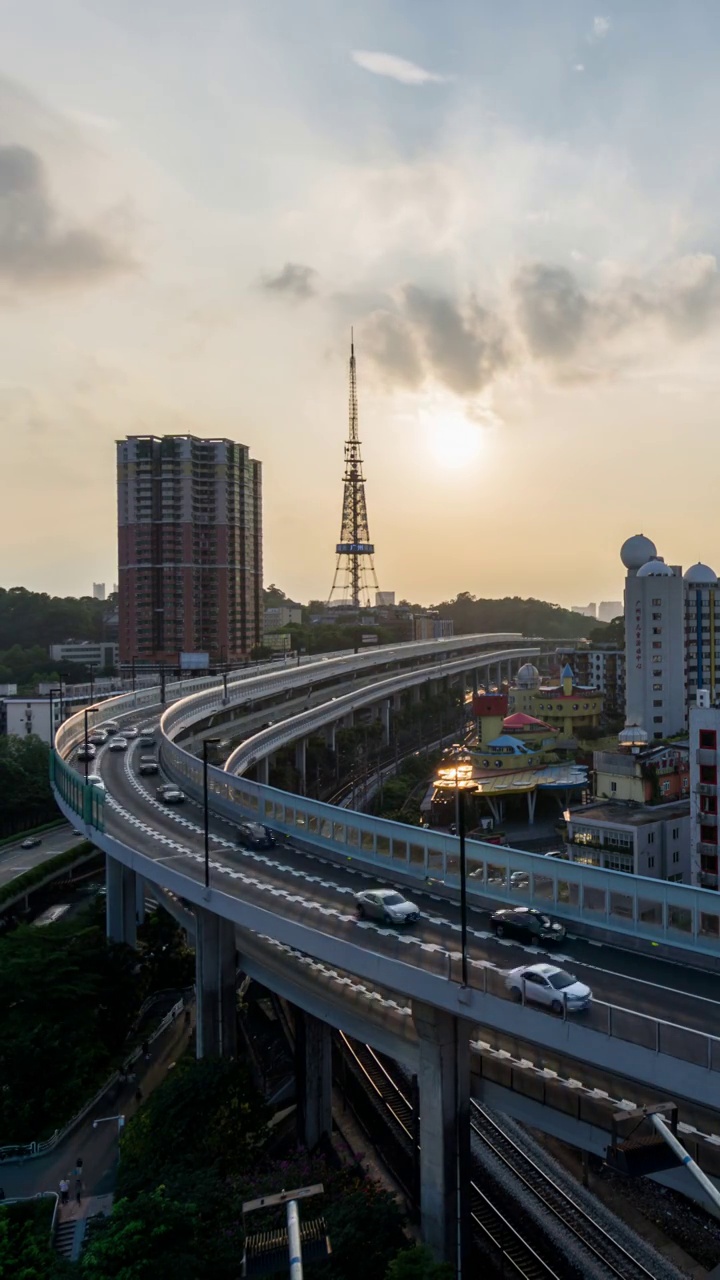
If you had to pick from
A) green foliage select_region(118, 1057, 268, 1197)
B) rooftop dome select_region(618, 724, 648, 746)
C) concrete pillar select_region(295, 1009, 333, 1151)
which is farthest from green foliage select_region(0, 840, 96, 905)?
rooftop dome select_region(618, 724, 648, 746)

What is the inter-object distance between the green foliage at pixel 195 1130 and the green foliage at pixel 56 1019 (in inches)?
196

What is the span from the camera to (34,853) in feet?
175

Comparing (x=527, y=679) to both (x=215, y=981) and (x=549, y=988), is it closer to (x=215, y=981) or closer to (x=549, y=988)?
(x=215, y=981)

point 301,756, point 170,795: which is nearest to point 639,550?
point 301,756

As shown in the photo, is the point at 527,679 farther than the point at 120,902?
Yes

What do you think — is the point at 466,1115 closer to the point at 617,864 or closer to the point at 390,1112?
the point at 390,1112

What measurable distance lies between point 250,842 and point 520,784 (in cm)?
3149

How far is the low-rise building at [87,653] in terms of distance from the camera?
12506cm

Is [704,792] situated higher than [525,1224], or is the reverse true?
[704,792]

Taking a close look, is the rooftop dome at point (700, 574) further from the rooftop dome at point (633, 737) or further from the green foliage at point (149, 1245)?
the green foliage at point (149, 1245)

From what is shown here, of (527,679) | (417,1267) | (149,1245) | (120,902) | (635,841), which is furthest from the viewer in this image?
(527,679)

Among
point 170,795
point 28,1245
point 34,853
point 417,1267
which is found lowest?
point 28,1245

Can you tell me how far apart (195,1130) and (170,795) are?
1666cm

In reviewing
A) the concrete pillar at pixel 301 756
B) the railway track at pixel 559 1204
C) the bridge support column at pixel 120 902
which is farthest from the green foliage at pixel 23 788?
the railway track at pixel 559 1204
